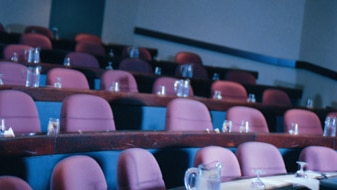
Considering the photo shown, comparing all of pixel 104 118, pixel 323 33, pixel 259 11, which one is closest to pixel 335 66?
pixel 323 33

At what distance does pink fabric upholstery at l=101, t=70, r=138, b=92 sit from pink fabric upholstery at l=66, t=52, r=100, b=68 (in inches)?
30.6

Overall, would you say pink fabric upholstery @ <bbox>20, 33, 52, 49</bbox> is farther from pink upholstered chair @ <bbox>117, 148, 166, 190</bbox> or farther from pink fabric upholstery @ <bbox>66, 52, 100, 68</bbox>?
pink upholstered chair @ <bbox>117, 148, 166, 190</bbox>

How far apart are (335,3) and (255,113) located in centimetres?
275

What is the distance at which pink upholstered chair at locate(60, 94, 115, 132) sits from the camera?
10.2ft

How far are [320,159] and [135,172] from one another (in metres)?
1.53

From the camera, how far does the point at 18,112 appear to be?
294 cm

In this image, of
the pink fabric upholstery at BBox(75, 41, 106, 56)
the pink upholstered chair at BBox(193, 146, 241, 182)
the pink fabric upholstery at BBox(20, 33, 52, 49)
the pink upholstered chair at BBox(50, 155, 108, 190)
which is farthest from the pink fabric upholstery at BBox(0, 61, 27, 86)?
the pink fabric upholstery at BBox(75, 41, 106, 56)

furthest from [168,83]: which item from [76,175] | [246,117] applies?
[76,175]

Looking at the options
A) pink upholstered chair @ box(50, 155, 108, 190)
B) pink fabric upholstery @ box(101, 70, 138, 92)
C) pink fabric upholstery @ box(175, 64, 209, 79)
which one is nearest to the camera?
pink upholstered chair @ box(50, 155, 108, 190)

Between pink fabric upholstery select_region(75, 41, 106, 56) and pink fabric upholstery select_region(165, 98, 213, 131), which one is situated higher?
pink fabric upholstery select_region(75, 41, 106, 56)

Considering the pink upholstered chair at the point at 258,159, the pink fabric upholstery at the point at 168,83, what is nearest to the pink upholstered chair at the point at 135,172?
the pink upholstered chair at the point at 258,159

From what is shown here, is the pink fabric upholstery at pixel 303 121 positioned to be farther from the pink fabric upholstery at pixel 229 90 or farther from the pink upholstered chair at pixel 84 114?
the pink upholstered chair at pixel 84 114

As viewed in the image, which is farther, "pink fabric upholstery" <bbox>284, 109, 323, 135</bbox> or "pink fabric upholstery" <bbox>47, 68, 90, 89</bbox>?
"pink fabric upholstery" <bbox>284, 109, 323, 135</bbox>

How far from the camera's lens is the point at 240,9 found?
723 centimetres
